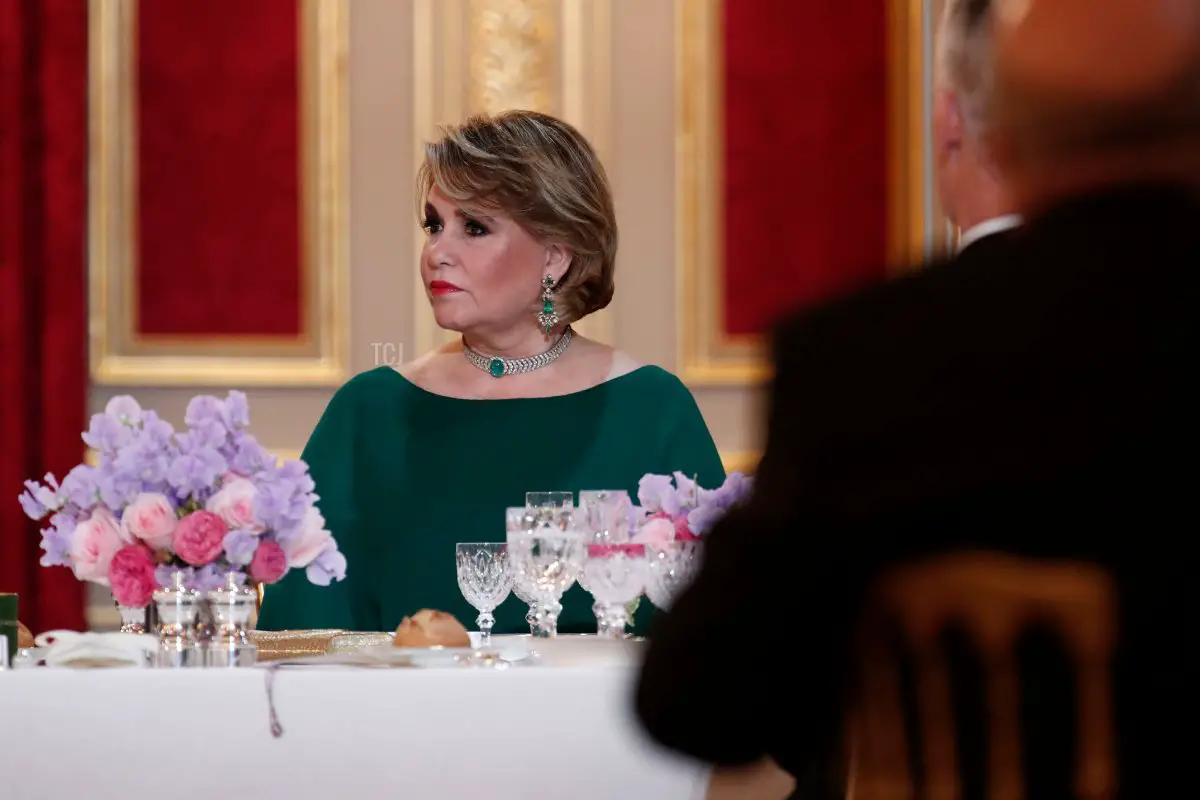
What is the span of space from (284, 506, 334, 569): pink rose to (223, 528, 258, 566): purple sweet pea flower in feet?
0.18

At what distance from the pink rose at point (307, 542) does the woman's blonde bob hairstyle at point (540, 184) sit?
3.00ft

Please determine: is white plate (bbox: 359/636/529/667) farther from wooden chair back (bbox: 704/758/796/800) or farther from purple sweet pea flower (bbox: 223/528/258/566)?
wooden chair back (bbox: 704/758/796/800)

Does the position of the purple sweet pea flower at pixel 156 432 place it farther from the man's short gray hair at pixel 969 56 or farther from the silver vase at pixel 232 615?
the man's short gray hair at pixel 969 56

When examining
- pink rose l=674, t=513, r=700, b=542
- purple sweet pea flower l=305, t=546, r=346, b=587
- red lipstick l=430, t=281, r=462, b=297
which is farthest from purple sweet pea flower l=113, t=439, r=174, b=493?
red lipstick l=430, t=281, r=462, b=297

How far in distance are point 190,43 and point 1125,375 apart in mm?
3711

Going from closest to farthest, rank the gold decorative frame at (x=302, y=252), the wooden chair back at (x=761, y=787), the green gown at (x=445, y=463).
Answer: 1. the wooden chair back at (x=761, y=787)
2. the green gown at (x=445, y=463)
3. the gold decorative frame at (x=302, y=252)

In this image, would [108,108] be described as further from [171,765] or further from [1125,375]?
[1125,375]

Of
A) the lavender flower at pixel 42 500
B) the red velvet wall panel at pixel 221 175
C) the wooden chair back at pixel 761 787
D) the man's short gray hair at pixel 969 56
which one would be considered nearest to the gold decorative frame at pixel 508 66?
the red velvet wall panel at pixel 221 175

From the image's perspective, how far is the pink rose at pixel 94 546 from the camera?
1.99 m

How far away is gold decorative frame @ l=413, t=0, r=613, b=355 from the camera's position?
4277 millimetres

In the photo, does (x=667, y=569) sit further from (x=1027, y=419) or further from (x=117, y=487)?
(x=1027, y=419)

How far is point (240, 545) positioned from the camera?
1.99 metres

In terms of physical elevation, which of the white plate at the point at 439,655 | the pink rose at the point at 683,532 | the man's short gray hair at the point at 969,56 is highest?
the man's short gray hair at the point at 969,56

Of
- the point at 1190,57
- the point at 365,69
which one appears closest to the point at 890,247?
the point at 365,69
